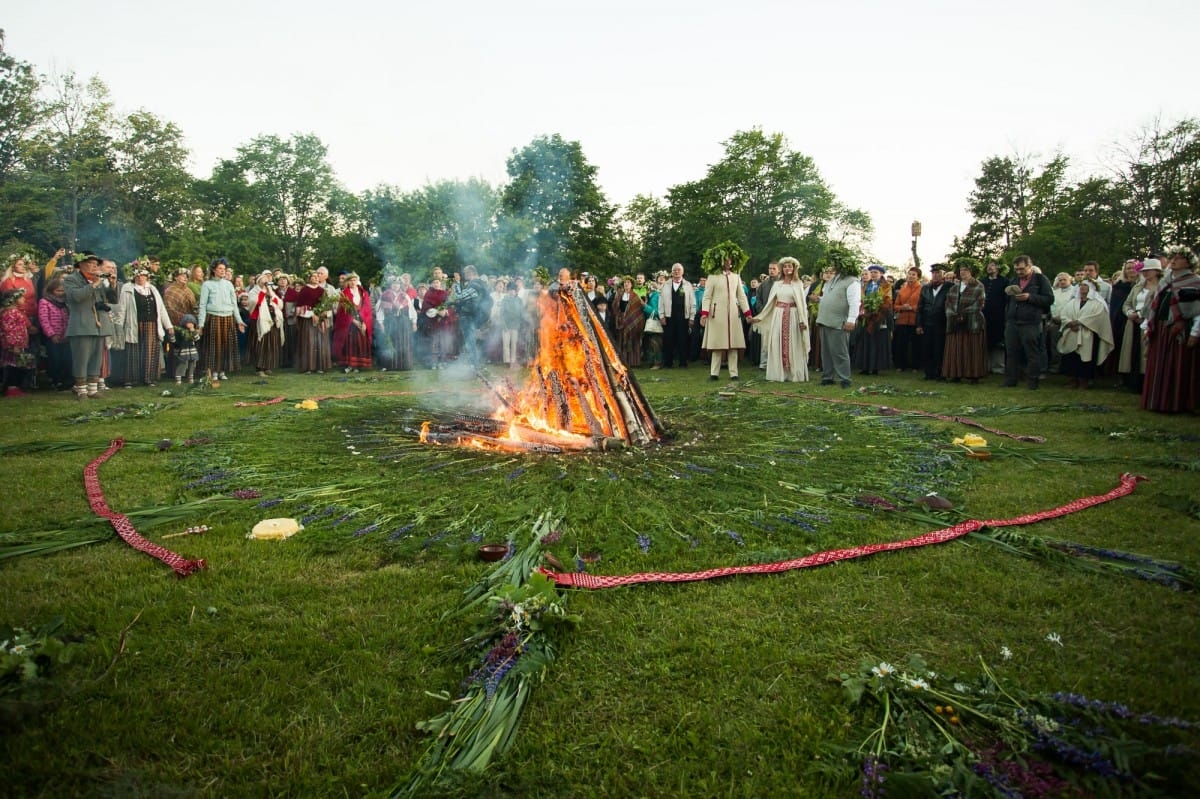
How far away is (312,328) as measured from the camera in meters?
15.7

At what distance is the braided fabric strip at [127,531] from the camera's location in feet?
11.4

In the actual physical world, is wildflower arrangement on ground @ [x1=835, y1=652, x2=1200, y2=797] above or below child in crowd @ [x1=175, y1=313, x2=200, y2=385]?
below

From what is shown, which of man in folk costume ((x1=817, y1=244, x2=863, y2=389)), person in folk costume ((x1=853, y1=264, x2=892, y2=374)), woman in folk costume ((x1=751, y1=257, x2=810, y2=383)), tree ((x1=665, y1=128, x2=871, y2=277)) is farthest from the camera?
tree ((x1=665, y1=128, x2=871, y2=277))

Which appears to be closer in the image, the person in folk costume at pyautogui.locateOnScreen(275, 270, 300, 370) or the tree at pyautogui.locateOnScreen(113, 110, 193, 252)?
the person in folk costume at pyautogui.locateOnScreen(275, 270, 300, 370)

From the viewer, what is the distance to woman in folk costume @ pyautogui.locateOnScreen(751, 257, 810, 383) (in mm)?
12609

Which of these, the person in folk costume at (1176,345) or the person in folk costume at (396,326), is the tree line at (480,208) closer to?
the person in folk costume at (396,326)

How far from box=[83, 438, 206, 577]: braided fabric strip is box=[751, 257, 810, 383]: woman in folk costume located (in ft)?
34.5

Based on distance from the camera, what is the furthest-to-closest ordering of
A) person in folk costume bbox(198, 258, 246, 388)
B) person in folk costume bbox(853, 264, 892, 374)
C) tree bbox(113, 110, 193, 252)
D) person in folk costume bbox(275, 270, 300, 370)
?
tree bbox(113, 110, 193, 252) < person in folk costume bbox(275, 270, 300, 370) < person in folk costume bbox(853, 264, 892, 374) < person in folk costume bbox(198, 258, 246, 388)

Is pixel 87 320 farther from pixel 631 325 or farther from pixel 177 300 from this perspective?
pixel 631 325

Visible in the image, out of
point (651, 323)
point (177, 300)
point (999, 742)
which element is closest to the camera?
point (999, 742)

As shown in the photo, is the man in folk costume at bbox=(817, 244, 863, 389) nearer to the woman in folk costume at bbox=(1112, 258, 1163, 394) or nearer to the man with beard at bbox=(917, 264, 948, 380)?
the man with beard at bbox=(917, 264, 948, 380)

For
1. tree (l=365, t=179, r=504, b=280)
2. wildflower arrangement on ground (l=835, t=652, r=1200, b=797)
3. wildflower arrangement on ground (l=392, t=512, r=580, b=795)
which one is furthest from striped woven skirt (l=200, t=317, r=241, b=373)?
wildflower arrangement on ground (l=835, t=652, r=1200, b=797)

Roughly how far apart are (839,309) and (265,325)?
41.2ft

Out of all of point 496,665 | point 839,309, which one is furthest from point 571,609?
point 839,309
